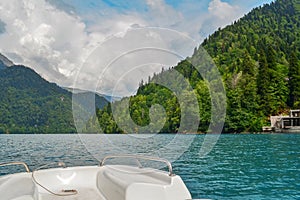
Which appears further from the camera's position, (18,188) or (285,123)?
(285,123)

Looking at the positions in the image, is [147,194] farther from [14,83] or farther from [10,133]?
[14,83]

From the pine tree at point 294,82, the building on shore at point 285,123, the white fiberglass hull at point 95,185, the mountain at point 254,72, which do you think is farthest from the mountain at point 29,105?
the pine tree at point 294,82

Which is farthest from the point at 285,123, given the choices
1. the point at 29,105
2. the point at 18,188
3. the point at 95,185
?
the point at 18,188

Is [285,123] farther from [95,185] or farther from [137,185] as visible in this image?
Result: [137,185]

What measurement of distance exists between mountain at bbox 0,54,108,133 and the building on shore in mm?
42669

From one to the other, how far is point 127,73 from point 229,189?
6031 mm

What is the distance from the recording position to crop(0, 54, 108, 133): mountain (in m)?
68.8

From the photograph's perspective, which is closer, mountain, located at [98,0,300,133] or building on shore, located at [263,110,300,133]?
building on shore, located at [263,110,300,133]

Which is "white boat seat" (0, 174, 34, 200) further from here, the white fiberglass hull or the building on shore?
the building on shore

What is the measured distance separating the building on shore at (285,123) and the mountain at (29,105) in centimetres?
4267

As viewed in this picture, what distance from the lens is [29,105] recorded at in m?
79.5

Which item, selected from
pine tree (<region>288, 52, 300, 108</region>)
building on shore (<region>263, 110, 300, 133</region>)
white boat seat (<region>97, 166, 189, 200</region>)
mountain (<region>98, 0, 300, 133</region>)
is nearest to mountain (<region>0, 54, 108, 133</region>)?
mountain (<region>98, 0, 300, 133</region>)

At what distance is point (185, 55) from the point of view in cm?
748

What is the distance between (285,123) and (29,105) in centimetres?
6147
